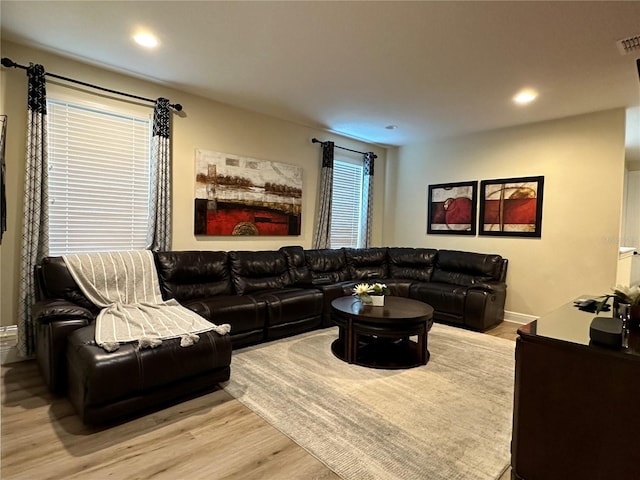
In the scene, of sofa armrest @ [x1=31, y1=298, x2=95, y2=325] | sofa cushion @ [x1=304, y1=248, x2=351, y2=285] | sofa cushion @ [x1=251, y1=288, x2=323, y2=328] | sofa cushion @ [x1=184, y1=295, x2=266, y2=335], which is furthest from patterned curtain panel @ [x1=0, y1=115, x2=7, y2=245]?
sofa cushion @ [x1=304, y1=248, x2=351, y2=285]

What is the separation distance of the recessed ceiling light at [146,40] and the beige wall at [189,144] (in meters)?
0.86

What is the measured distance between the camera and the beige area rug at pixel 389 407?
6.17ft

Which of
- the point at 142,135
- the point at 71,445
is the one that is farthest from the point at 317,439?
the point at 142,135

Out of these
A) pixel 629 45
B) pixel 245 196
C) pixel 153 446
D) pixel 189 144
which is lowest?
pixel 153 446

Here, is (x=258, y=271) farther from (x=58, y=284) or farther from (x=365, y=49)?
(x=365, y=49)

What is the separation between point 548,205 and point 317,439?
4.30 meters

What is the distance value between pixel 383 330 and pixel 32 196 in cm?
326

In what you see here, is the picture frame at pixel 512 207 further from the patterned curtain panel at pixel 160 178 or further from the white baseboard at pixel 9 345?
the white baseboard at pixel 9 345

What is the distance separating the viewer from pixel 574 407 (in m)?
1.40

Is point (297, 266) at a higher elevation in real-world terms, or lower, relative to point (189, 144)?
lower

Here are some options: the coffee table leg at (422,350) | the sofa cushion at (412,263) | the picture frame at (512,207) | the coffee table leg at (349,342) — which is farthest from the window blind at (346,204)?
the coffee table leg at (422,350)

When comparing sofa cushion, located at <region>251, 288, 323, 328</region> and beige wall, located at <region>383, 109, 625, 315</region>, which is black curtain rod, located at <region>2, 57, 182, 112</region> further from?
beige wall, located at <region>383, 109, 625, 315</region>

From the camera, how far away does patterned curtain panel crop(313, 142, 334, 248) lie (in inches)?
208

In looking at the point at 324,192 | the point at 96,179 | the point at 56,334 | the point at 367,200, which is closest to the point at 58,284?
the point at 56,334
